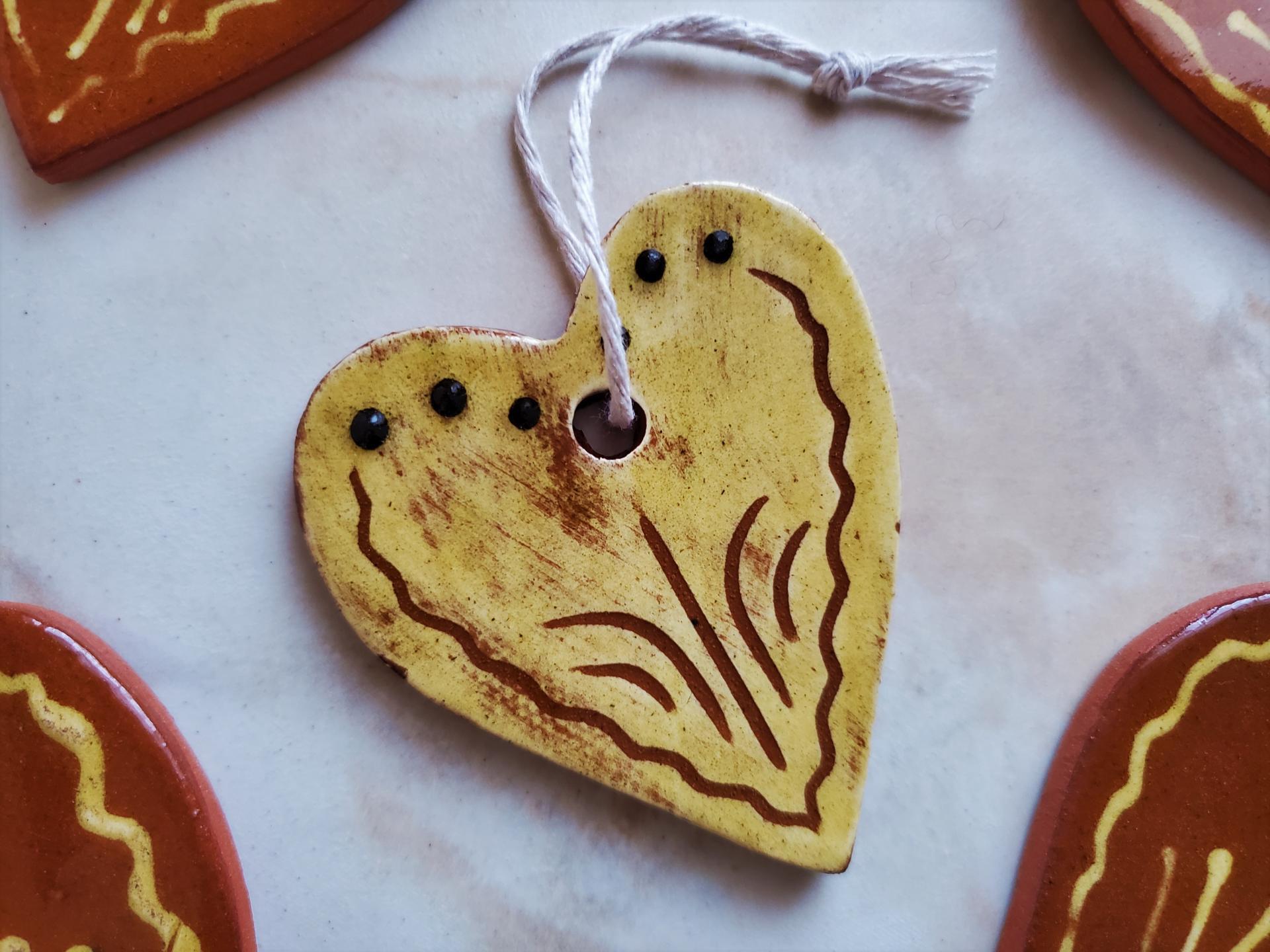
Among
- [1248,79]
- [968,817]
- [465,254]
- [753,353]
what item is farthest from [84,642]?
[1248,79]

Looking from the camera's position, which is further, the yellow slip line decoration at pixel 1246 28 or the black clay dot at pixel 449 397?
the yellow slip line decoration at pixel 1246 28

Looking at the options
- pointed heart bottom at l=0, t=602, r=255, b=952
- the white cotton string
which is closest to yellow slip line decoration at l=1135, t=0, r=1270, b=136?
the white cotton string

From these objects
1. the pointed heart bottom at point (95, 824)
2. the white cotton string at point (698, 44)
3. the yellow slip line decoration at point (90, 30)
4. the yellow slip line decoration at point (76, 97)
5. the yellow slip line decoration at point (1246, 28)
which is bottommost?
the pointed heart bottom at point (95, 824)

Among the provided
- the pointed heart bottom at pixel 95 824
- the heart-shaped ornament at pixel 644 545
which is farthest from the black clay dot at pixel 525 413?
the pointed heart bottom at pixel 95 824

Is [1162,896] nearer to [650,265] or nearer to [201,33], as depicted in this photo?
[650,265]

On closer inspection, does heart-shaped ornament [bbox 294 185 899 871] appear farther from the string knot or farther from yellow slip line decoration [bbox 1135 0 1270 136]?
yellow slip line decoration [bbox 1135 0 1270 136]

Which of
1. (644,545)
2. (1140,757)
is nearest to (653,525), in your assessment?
(644,545)

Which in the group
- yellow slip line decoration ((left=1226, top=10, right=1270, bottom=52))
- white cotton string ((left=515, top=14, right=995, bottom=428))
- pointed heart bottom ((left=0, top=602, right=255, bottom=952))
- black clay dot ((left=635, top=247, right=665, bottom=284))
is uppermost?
yellow slip line decoration ((left=1226, top=10, right=1270, bottom=52))

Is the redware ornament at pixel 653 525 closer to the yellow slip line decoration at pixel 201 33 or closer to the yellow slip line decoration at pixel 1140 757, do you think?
the yellow slip line decoration at pixel 1140 757
